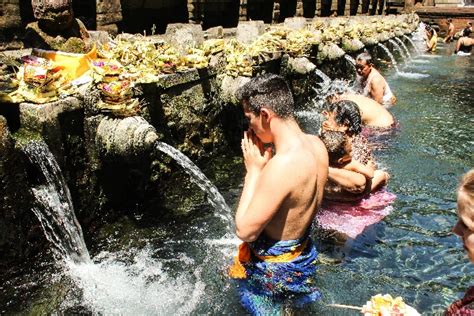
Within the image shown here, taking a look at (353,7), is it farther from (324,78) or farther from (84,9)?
(84,9)

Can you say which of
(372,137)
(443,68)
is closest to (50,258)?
(372,137)

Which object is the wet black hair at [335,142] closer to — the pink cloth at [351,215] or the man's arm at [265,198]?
the pink cloth at [351,215]

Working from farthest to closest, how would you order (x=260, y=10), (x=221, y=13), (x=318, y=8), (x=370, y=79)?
(x=318, y=8) < (x=260, y=10) < (x=221, y=13) < (x=370, y=79)

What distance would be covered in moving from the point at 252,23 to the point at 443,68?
9965mm

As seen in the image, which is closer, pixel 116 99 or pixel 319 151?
pixel 319 151

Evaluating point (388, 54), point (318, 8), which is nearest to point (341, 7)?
point (318, 8)

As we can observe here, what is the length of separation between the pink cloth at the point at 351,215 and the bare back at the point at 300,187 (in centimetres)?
136

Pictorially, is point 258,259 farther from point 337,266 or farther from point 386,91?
point 386,91

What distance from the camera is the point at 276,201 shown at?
2.52 m

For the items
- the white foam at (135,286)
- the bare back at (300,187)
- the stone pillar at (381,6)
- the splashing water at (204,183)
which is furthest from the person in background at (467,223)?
the stone pillar at (381,6)

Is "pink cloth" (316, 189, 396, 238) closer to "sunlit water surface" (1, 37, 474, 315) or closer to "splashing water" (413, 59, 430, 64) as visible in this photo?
"sunlit water surface" (1, 37, 474, 315)

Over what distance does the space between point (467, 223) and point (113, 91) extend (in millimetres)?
3142

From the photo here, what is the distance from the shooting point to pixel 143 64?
195 inches

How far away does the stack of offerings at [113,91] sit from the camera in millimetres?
4012
